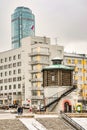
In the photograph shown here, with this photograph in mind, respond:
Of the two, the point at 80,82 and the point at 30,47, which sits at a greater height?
the point at 30,47

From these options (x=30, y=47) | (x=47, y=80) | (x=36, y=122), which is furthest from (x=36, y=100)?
(x=36, y=122)

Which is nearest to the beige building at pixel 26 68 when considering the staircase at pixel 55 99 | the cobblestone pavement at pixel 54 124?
the staircase at pixel 55 99

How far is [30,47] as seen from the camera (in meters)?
133

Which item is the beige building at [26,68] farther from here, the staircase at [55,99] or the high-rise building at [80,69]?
the staircase at [55,99]

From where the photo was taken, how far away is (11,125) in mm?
52250

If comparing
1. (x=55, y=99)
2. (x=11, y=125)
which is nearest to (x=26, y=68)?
(x=55, y=99)

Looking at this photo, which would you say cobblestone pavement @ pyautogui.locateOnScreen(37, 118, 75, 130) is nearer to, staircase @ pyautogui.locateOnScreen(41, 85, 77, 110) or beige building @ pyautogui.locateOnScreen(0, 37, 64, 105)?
staircase @ pyautogui.locateOnScreen(41, 85, 77, 110)

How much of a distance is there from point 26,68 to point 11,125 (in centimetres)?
8348

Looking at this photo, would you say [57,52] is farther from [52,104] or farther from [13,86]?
[52,104]

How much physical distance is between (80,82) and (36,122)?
316 feet

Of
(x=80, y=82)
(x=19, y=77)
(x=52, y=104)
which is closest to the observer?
(x=52, y=104)

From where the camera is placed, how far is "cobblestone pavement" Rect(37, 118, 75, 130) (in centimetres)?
5309

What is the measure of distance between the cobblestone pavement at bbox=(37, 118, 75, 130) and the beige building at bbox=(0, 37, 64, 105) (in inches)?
2846

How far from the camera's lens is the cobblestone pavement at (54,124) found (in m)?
53.1
